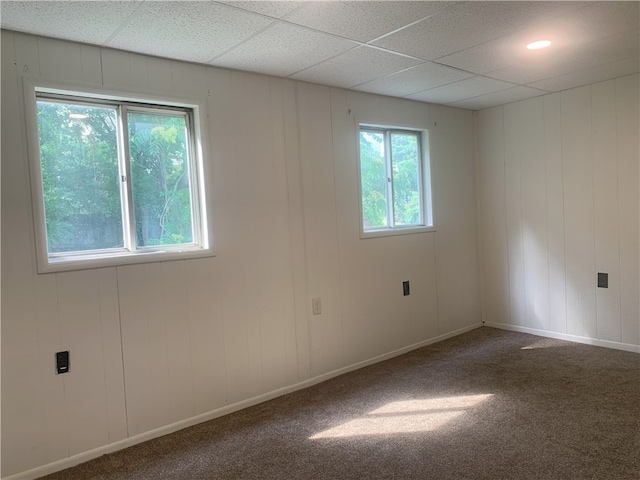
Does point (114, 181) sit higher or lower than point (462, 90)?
lower

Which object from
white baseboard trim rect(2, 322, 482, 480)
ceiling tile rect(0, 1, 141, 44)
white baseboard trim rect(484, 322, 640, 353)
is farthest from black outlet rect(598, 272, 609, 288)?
ceiling tile rect(0, 1, 141, 44)

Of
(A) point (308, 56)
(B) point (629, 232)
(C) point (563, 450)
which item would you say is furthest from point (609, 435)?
(A) point (308, 56)

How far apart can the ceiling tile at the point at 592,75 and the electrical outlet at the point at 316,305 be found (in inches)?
99.7

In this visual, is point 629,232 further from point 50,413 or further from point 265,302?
point 50,413

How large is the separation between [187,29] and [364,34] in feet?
3.12

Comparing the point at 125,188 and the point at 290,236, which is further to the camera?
the point at 290,236

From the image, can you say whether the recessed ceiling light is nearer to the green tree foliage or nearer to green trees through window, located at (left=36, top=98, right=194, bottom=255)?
the green tree foliage

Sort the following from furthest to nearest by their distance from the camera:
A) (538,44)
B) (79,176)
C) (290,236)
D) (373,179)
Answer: (373,179) < (290,236) < (538,44) < (79,176)

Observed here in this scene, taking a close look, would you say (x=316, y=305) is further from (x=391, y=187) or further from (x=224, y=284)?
(x=391, y=187)

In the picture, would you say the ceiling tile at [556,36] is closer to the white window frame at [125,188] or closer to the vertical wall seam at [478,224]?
the vertical wall seam at [478,224]

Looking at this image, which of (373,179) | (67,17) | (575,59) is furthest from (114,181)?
(575,59)

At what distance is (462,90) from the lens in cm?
388

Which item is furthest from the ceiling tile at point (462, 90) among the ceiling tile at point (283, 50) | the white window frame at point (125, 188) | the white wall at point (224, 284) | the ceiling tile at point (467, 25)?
the white window frame at point (125, 188)

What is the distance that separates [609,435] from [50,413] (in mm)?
3014
